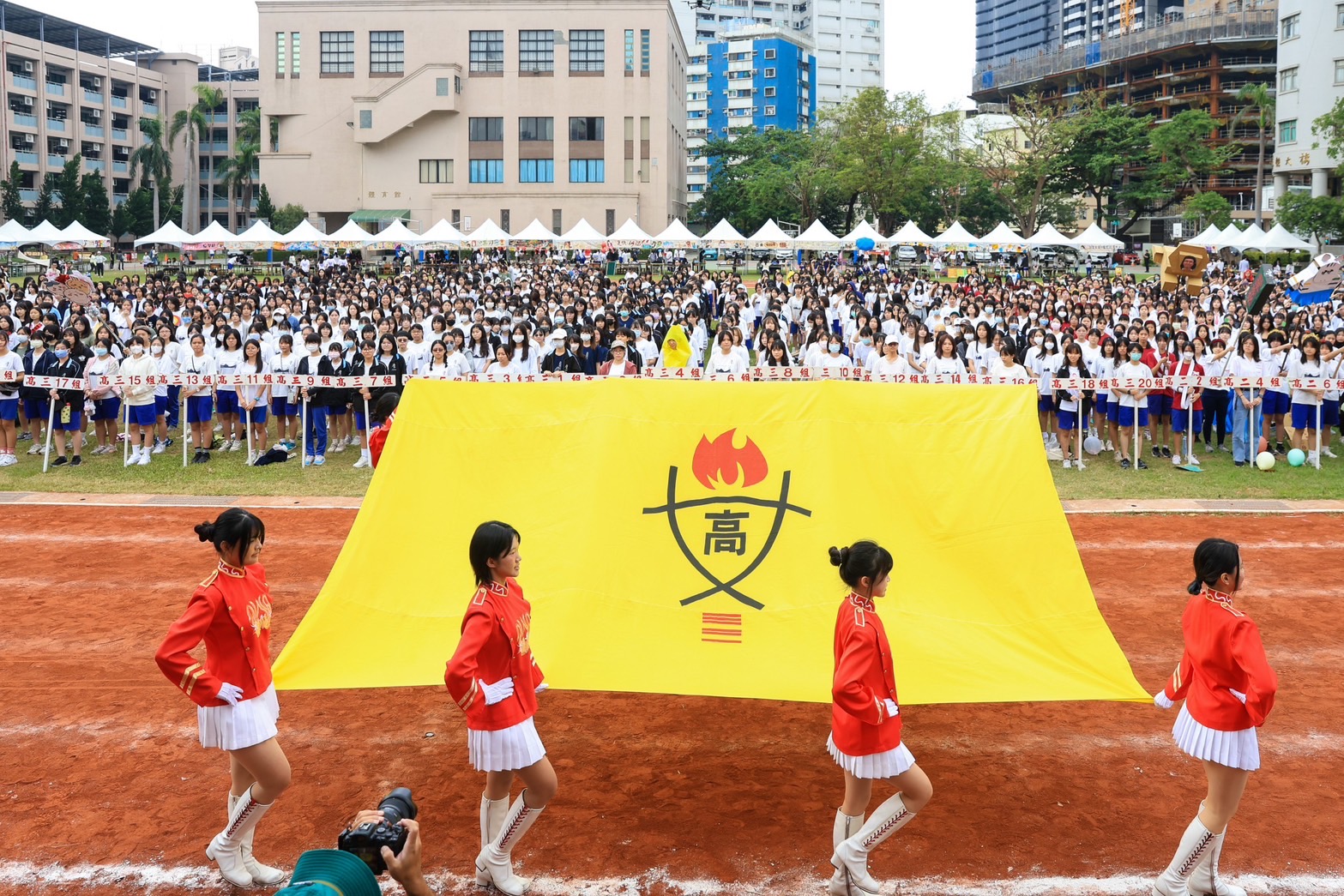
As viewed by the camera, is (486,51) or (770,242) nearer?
(770,242)

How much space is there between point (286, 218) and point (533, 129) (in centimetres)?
1689

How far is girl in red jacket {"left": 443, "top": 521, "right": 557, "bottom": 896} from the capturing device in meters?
4.94

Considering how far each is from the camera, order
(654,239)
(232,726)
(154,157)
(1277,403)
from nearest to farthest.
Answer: (232,726) < (1277,403) < (654,239) < (154,157)

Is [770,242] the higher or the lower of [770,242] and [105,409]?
the higher

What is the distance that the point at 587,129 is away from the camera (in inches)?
2872

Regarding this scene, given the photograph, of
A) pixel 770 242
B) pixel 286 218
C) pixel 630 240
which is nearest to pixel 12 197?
pixel 286 218

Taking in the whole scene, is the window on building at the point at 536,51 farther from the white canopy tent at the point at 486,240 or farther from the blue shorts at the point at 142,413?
the blue shorts at the point at 142,413

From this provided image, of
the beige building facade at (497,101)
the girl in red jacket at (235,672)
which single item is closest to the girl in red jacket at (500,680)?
the girl in red jacket at (235,672)

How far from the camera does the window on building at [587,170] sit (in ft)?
240

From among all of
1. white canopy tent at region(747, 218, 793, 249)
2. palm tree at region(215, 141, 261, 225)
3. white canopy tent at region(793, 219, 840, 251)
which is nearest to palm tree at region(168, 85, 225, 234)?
palm tree at region(215, 141, 261, 225)

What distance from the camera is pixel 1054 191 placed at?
7306 centimetres

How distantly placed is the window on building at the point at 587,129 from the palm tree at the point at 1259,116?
1493 inches

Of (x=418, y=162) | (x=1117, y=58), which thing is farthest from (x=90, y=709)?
(x=1117, y=58)

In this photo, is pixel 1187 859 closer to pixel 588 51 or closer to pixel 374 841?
pixel 374 841
